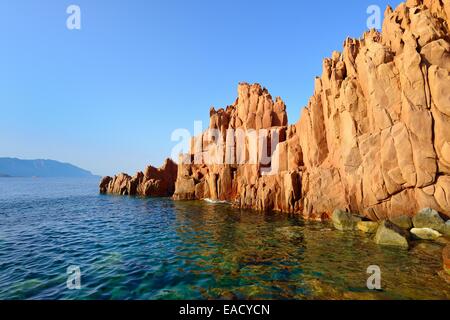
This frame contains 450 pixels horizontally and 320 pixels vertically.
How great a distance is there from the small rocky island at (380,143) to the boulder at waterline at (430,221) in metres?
0.08

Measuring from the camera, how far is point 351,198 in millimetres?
35875

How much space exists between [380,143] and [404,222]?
32.7 feet

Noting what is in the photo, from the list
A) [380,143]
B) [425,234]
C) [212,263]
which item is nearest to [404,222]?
[425,234]

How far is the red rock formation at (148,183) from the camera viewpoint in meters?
83.9

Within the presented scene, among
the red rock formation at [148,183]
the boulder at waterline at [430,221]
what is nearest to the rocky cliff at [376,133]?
the boulder at waterline at [430,221]

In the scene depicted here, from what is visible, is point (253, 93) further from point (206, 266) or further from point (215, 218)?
point (206, 266)

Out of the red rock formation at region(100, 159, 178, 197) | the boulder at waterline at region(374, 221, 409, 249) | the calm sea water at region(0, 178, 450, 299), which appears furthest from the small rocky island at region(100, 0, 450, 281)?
the red rock formation at region(100, 159, 178, 197)

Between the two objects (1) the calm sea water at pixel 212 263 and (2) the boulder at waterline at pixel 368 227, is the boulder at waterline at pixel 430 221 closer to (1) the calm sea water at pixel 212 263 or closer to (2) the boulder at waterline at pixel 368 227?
(1) the calm sea water at pixel 212 263

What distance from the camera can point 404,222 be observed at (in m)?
28.0

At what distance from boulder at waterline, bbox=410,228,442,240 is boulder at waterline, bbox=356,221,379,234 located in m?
3.41

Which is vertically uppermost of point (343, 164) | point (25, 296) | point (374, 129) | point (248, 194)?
point (374, 129)

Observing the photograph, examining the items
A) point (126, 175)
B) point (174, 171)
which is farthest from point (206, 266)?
point (126, 175)

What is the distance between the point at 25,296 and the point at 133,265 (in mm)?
6758

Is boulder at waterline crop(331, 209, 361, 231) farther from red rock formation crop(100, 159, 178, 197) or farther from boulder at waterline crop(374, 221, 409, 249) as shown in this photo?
red rock formation crop(100, 159, 178, 197)
